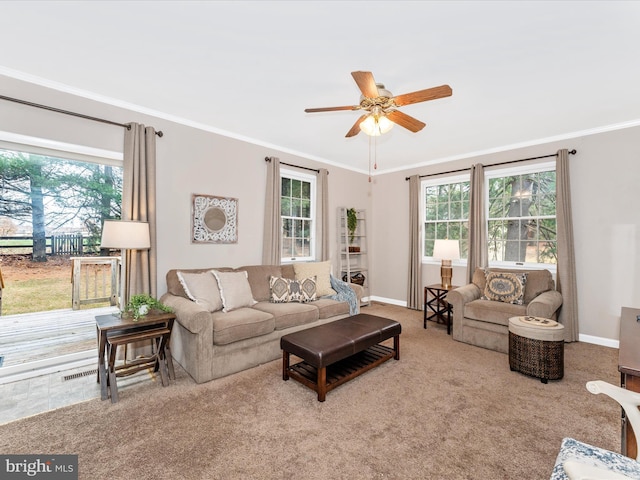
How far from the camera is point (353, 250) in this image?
586 centimetres

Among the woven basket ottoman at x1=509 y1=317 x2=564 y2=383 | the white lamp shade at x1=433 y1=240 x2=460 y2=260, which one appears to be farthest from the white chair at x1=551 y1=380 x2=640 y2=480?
the white lamp shade at x1=433 y1=240 x2=460 y2=260

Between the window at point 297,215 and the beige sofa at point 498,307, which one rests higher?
the window at point 297,215

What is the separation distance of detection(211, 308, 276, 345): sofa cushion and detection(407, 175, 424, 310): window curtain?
3.22 metres

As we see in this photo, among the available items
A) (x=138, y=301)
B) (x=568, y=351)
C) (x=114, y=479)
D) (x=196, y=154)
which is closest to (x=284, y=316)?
(x=138, y=301)

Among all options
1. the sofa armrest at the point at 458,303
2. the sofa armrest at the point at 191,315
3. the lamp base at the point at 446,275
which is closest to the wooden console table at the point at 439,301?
the lamp base at the point at 446,275

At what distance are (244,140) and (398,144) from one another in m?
2.30

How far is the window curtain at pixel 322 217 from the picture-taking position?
5250 millimetres

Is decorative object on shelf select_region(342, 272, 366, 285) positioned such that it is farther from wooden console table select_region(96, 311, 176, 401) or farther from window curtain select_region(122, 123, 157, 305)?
wooden console table select_region(96, 311, 176, 401)

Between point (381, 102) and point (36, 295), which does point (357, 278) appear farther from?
point (36, 295)

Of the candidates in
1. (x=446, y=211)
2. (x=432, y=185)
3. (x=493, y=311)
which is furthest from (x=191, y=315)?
(x=432, y=185)

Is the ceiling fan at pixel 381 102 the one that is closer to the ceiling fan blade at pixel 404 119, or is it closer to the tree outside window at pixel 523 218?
the ceiling fan blade at pixel 404 119

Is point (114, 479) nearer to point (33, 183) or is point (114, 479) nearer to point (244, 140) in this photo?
point (33, 183)

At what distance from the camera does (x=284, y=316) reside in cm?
331

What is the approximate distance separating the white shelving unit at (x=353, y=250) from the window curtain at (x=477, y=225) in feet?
6.59
